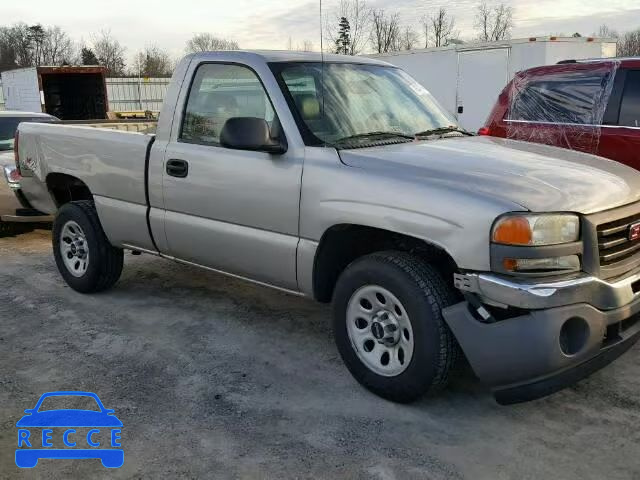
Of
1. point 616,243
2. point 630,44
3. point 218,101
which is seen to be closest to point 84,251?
point 218,101

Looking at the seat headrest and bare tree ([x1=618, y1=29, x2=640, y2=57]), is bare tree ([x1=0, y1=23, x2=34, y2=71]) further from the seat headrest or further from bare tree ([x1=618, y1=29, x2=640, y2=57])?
the seat headrest

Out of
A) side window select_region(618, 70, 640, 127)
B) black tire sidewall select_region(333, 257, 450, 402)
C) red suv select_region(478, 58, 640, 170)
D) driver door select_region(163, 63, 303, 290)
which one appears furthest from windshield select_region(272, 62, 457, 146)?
side window select_region(618, 70, 640, 127)

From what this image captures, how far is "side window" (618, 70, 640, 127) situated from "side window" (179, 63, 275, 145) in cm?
337

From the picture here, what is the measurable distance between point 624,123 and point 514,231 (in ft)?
10.9

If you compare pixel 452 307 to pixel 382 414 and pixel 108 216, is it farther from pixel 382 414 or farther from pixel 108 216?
pixel 108 216

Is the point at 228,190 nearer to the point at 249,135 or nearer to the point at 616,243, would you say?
the point at 249,135

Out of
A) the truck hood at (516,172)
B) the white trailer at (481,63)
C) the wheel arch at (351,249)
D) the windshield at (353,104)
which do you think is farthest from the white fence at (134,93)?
the truck hood at (516,172)

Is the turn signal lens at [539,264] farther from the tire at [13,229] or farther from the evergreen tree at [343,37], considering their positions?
the tire at [13,229]

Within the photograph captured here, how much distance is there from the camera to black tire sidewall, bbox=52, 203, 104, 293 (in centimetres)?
521

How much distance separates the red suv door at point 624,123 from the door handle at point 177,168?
3.63 meters

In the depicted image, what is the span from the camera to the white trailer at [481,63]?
13.1 m

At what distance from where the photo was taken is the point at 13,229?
28.6ft

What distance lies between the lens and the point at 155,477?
113 inches

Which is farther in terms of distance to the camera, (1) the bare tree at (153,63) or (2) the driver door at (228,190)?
(1) the bare tree at (153,63)
